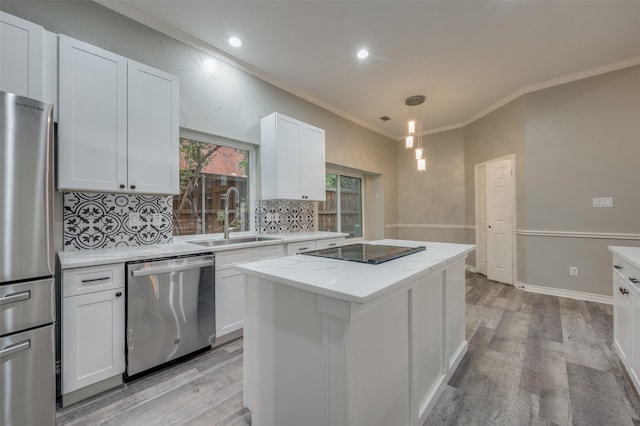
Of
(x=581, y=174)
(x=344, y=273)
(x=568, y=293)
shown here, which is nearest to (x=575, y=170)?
(x=581, y=174)

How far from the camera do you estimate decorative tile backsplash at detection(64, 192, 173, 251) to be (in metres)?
2.01

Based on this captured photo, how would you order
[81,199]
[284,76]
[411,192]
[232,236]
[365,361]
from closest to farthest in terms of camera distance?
1. [365,361]
2. [81,199]
3. [232,236]
4. [284,76]
5. [411,192]

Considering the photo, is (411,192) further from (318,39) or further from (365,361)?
(365,361)

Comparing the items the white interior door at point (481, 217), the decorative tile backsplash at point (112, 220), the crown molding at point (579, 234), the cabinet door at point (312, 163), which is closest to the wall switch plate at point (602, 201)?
the crown molding at point (579, 234)

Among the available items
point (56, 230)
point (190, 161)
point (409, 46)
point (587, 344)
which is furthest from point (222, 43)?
point (587, 344)

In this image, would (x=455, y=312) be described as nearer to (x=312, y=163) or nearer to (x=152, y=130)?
(x=312, y=163)

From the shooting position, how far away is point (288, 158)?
3.26 meters

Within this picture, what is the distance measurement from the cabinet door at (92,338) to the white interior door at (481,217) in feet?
16.8

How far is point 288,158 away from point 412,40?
1814 millimetres

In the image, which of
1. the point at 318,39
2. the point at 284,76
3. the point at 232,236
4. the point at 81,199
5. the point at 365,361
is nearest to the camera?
the point at 365,361

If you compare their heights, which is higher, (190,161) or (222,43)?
(222,43)

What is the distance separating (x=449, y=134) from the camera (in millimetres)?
5328

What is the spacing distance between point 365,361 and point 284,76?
3367 millimetres

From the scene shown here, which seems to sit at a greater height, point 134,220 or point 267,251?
point 134,220
